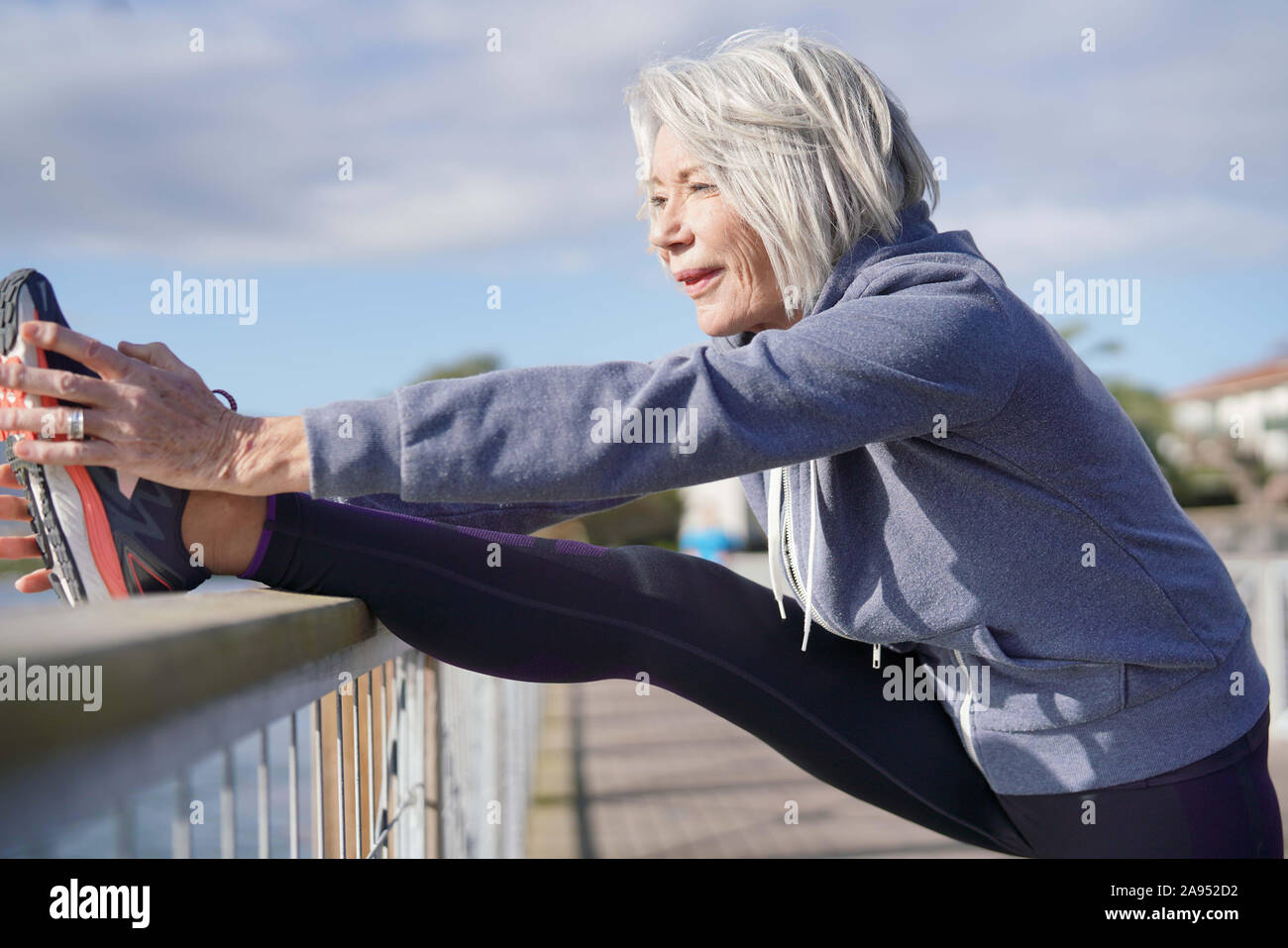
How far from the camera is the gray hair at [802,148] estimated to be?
1587mm

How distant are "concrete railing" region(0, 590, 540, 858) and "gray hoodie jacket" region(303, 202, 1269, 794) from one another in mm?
266

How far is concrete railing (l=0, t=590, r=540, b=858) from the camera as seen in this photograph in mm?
526

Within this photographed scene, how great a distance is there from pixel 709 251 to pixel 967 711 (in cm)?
81

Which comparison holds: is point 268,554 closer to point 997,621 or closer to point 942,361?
point 942,361

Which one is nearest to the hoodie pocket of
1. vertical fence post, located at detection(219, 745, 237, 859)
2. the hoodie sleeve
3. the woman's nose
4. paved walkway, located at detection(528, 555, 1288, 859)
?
the hoodie sleeve

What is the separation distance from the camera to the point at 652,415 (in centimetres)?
121

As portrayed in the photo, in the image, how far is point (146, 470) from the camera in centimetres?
125

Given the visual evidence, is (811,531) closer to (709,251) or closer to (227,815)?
(709,251)

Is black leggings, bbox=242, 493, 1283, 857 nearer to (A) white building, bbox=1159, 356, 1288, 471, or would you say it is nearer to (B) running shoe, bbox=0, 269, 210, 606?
(B) running shoe, bbox=0, 269, 210, 606

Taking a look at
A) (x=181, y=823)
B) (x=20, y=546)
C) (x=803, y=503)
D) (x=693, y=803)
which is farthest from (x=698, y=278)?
(x=693, y=803)

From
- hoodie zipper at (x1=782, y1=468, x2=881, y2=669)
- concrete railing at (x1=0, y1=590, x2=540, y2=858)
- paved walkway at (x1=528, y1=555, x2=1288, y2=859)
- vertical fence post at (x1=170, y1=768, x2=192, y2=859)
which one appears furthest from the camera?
paved walkway at (x1=528, y1=555, x2=1288, y2=859)

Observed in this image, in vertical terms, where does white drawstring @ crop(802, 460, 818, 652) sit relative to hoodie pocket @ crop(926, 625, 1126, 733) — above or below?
above
